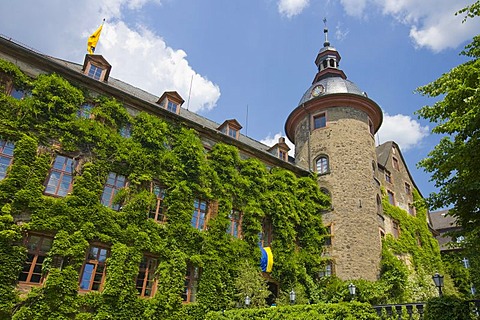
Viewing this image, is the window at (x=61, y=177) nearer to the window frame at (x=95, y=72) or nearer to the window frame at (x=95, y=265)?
the window frame at (x=95, y=265)

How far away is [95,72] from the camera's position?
58.5 feet

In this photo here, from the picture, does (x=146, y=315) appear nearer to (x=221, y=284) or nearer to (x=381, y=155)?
(x=221, y=284)

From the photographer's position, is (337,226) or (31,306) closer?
(31,306)

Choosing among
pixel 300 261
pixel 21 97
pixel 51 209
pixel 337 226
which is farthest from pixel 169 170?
pixel 337 226

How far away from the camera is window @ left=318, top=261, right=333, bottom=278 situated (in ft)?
69.0

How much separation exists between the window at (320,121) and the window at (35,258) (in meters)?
18.2

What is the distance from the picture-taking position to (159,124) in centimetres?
1802

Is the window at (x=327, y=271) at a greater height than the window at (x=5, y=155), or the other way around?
the window at (x=5, y=155)

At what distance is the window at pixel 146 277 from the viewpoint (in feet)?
49.0

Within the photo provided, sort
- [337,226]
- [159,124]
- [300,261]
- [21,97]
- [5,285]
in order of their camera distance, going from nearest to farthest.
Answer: [5,285], [21,97], [159,124], [300,261], [337,226]

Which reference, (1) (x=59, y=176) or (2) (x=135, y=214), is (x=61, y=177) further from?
(2) (x=135, y=214)

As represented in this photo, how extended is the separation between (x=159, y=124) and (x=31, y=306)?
9432 millimetres

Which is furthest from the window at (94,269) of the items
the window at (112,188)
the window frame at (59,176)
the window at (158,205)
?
the window at (158,205)

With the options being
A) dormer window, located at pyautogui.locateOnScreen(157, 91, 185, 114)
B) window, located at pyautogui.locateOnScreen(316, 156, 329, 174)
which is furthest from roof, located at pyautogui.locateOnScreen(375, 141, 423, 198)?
dormer window, located at pyautogui.locateOnScreen(157, 91, 185, 114)
